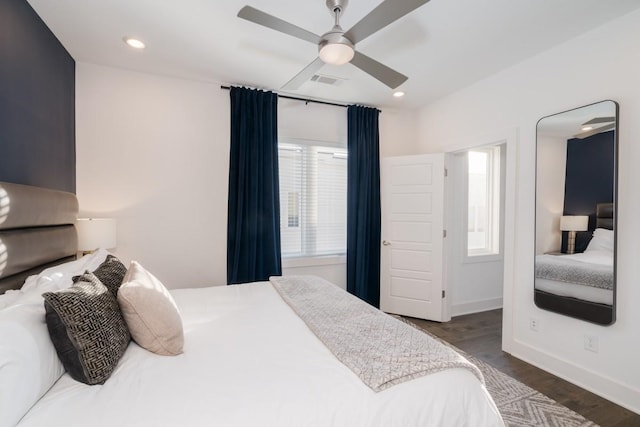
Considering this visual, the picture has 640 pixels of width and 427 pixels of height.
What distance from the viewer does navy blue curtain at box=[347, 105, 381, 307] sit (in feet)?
11.9

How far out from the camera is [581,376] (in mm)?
2232

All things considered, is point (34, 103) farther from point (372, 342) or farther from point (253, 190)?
point (372, 342)

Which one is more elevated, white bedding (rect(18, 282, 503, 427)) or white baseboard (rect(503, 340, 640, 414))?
white bedding (rect(18, 282, 503, 427))

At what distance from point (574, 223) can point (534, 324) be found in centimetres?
96

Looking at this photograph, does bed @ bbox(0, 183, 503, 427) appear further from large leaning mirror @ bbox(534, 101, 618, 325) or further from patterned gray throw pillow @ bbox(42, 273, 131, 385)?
large leaning mirror @ bbox(534, 101, 618, 325)

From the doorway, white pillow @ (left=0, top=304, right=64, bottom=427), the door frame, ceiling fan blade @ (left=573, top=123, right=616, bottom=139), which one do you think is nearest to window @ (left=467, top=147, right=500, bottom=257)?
the doorway

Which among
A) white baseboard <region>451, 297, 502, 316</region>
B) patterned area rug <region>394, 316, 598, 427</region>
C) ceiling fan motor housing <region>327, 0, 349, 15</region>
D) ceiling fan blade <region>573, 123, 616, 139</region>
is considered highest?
ceiling fan motor housing <region>327, 0, 349, 15</region>

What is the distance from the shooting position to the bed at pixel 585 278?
208 cm

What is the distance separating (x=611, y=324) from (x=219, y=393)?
8.68ft

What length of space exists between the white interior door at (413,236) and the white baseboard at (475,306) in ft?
1.35

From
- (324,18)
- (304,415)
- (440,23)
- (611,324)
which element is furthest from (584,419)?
(324,18)

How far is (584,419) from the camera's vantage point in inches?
73.5

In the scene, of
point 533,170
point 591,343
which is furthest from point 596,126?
point 591,343

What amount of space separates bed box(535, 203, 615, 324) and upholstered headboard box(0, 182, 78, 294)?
362cm
